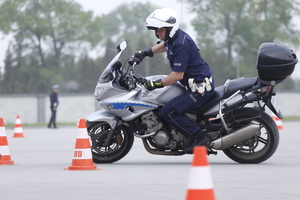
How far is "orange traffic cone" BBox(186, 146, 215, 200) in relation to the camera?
5023 millimetres

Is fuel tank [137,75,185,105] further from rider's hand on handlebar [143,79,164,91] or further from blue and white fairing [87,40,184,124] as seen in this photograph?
rider's hand on handlebar [143,79,164,91]

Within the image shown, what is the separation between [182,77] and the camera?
400 inches

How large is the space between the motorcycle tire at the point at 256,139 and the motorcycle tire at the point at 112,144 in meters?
1.45

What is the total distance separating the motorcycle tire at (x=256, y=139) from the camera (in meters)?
10.2

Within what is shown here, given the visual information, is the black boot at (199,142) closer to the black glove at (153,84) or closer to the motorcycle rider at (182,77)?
the motorcycle rider at (182,77)

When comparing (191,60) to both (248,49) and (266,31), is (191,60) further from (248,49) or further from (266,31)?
(248,49)

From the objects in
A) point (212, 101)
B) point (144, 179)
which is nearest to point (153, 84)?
point (212, 101)

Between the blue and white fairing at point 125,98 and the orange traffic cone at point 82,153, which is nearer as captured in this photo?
the orange traffic cone at point 82,153

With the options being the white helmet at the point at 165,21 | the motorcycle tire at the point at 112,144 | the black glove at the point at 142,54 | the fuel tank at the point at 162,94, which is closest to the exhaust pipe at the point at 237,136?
the fuel tank at the point at 162,94

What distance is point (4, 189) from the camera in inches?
307

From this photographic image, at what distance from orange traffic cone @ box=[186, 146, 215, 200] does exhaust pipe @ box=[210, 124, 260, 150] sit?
197 inches

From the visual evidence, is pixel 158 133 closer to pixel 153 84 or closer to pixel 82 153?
pixel 153 84

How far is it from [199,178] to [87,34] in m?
66.0

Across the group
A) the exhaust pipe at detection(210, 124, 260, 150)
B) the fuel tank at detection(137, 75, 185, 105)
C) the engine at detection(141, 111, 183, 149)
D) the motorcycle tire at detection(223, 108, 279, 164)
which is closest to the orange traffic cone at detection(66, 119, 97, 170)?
the engine at detection(141, 111, 183, 149)
